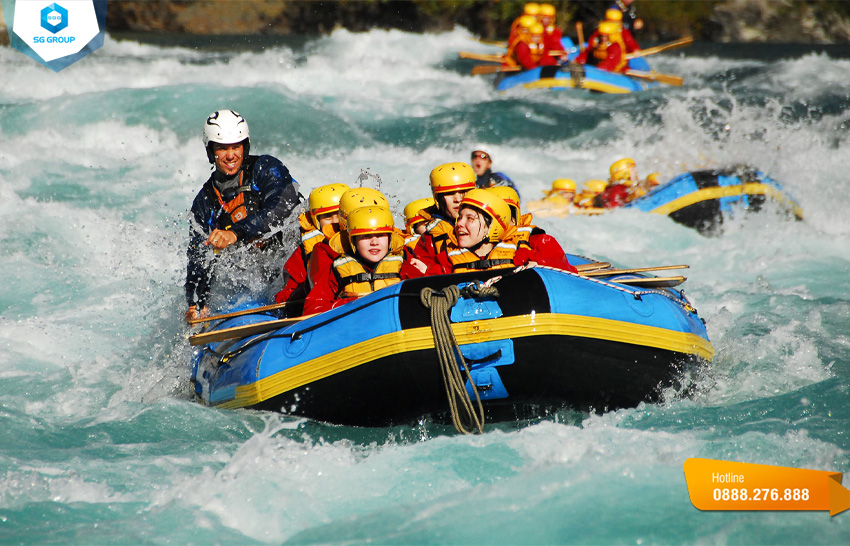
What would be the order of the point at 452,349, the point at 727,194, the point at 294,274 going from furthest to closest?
1. the point at 727,194
2. the point at 294,274
3. the point at 452,349

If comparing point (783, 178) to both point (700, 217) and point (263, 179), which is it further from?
point (263, 179)

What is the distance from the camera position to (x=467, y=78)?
16.7 m

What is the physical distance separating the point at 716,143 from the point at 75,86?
9.97 metres

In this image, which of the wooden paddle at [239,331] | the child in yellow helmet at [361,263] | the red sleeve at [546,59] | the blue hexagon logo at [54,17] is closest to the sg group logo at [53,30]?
the blue hexagon logo at [54,17]

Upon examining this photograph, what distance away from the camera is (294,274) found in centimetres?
543

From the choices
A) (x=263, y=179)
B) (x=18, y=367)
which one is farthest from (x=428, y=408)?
(x=18, y=367)

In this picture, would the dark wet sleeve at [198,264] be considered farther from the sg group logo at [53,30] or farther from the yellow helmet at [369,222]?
the sg group logo at [53,30]

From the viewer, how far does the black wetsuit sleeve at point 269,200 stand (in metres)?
5.66

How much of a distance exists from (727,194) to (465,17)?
15.7m

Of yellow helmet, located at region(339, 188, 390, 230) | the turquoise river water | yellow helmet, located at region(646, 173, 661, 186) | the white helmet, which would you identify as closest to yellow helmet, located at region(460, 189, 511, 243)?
yellow helmet, located at region(339, 188, 390, 230)

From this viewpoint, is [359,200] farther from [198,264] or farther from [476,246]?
[198,264]

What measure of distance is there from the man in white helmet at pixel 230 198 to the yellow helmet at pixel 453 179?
1073 millimetres

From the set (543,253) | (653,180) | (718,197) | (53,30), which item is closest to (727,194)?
(718,197)

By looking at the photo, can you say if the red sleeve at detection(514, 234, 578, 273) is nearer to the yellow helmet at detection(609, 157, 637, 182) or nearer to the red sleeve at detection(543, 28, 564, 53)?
the yellow helmet at detection(609, 157, 637, 182)
